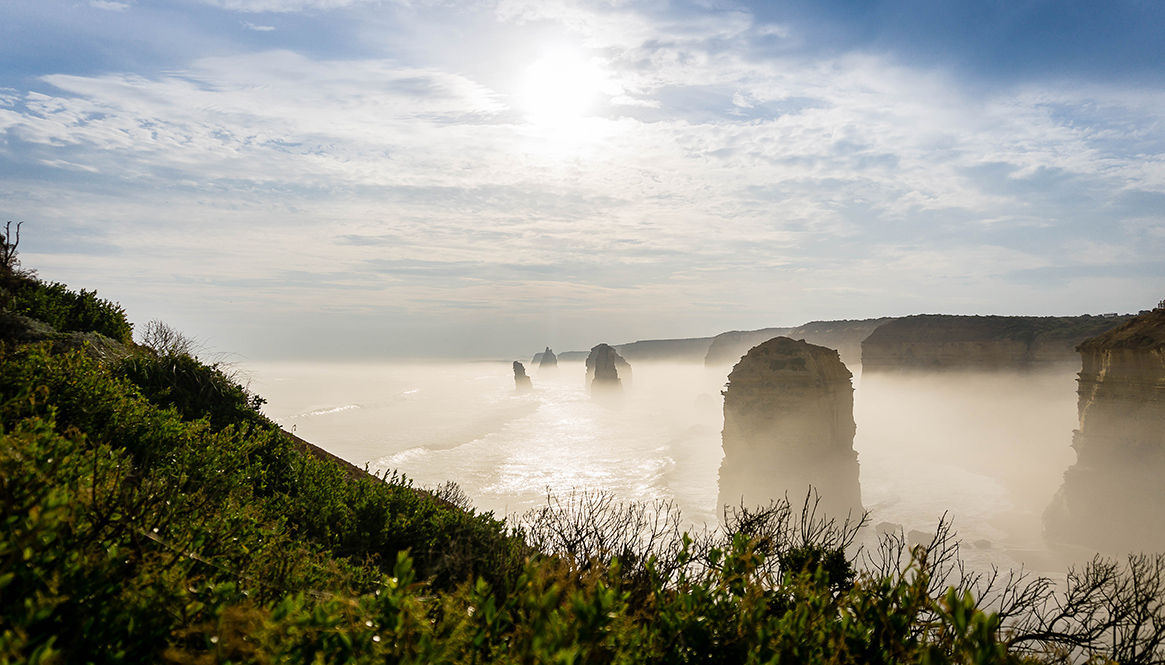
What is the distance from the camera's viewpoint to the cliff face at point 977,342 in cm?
6619

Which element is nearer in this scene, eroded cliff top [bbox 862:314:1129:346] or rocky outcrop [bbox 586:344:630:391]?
eroded cliff top [bbox 862:314:1129:346]

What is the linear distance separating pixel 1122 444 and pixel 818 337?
396 feet

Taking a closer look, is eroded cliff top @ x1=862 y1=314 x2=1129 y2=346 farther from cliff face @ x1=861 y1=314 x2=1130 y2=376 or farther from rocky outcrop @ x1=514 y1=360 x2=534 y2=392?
rocky outcrop @ x1=514 y1=360 x2=534 y2=392

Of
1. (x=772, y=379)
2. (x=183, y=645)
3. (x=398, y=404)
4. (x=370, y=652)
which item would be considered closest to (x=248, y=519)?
(x=183, y=645)

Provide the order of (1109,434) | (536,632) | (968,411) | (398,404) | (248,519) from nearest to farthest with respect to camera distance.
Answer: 1. (536,632)
2. (248,519)
3. (1109,434)
4. (968,411)
5. (398,404)

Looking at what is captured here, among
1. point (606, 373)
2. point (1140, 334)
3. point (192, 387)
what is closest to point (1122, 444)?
point (1140, 334)

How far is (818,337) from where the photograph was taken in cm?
14362

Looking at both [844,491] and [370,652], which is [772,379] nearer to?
[844,491]

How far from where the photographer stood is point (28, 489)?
3145mm

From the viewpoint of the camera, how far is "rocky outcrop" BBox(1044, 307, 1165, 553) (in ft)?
87.4

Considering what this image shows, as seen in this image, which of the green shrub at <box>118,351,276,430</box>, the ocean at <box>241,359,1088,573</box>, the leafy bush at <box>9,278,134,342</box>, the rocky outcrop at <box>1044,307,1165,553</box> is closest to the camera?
the green shrub at <box>118,351,276,430</box>

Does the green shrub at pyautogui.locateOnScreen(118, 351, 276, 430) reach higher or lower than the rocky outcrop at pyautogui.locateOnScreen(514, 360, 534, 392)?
higher

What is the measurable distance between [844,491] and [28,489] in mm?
39108

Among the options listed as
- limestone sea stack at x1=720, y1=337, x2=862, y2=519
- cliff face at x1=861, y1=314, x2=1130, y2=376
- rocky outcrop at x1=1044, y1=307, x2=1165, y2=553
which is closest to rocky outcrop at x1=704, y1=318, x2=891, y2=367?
cliff face at x1=861, y1=314, x2=1130, y2=376
